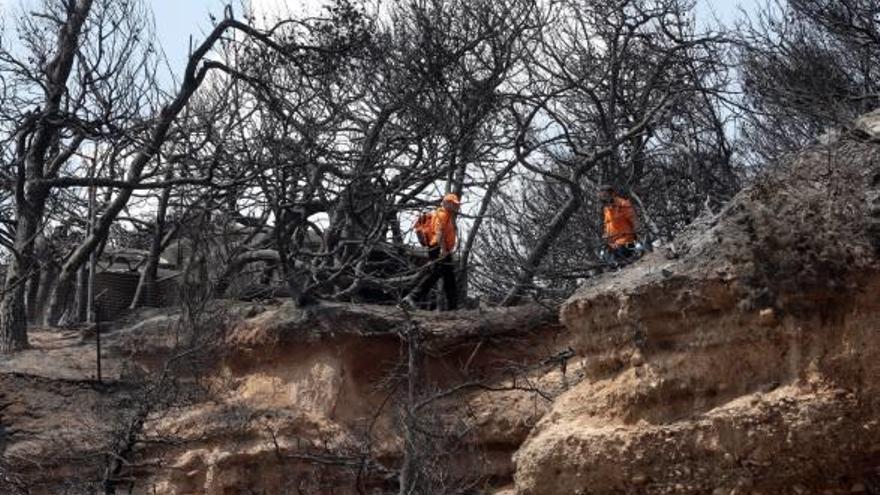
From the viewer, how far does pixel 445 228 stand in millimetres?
16312

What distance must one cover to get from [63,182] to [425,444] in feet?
25.0

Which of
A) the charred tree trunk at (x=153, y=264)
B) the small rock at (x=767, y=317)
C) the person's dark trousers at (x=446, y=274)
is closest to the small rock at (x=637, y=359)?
the small rock at (x=767, y=317)

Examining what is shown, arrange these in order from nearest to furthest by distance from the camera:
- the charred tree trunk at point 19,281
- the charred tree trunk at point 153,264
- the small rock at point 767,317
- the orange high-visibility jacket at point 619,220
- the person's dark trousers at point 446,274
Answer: the small rock at point 767,317
the orange high-visibility jacket at point 619,220
the person's dark trousers at point 446,274
the charred tree trunk at point 19,281
the charred tree trunk at point 153,264

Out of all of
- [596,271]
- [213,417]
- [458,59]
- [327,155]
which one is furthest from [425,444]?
[458,59]

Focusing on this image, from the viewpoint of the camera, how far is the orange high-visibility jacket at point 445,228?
16259mm

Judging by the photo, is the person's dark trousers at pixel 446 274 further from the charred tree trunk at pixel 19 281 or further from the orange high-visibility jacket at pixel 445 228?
the charred tree trunk at pixel 19 281

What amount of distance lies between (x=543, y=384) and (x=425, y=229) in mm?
3248

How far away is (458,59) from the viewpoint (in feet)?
64.6

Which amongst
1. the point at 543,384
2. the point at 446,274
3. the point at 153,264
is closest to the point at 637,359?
the point at 543,384

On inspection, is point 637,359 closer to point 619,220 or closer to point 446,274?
point 619,220

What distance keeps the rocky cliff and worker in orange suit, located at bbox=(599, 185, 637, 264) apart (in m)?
1.01

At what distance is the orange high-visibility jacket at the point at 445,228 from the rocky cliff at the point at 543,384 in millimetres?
1183

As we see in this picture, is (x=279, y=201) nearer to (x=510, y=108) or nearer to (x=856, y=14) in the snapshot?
(x=510, y=108)

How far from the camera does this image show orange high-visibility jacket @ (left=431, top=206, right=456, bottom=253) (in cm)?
1626
